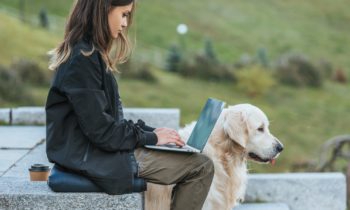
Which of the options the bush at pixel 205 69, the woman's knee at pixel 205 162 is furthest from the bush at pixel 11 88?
the woman's knee at pixel 205 162

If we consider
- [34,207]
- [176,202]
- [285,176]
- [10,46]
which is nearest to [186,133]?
[176,202]

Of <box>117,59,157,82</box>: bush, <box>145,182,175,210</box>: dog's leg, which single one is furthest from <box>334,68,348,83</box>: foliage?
<box>145,182,175,210</box>: dog's leg

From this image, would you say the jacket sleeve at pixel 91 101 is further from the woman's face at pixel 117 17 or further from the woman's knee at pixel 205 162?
the woman's knee at pixel 205 162

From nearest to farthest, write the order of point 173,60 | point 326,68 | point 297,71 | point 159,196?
point 159,196
point 173,60
point 297,71
point 326,68

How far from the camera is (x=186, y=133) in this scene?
3010 mm

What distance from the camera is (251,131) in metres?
3.02

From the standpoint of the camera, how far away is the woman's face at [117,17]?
88.2 inches

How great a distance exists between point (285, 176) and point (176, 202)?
3.00 meters

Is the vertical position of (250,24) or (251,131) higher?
(250,24)

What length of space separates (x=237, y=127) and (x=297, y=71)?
19.8m

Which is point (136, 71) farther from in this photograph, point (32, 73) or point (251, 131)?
point (251, 131)

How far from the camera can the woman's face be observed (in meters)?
2.24

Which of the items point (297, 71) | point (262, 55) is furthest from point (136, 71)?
point (297, 71)

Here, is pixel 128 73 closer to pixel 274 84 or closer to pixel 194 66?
pixel 194 66
